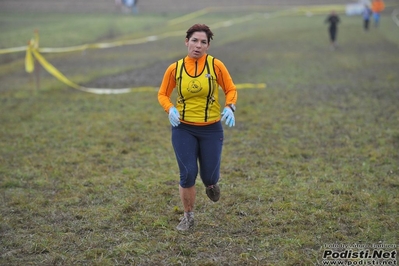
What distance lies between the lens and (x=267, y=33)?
109 ft

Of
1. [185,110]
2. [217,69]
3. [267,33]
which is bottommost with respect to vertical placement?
[267,33]

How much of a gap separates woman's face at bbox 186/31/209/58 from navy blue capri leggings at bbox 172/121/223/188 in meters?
0.80

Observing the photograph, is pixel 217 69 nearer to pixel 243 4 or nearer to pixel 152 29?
pixel 152 29

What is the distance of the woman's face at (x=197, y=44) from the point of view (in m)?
6.16

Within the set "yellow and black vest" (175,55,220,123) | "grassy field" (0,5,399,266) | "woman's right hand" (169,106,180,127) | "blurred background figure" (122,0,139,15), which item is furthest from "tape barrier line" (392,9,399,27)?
"woman's right hand" (169,106,180,127)

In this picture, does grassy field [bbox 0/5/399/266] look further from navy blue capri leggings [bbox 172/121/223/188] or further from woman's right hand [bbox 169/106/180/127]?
woman's right hand [bbox 169/106/180/127]

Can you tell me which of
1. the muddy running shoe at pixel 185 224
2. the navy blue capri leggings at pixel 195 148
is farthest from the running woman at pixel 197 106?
the muddy running shoe at pixel 185 224

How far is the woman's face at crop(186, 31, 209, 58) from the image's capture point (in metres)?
6.16

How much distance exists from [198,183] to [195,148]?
7.02 ft

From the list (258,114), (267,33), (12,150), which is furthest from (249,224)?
(267,33)

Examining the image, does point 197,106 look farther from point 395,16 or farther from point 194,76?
point 395,16

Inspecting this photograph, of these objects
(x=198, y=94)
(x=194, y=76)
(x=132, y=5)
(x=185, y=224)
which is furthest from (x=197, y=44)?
(x=132, y=5)

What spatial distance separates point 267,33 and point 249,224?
27693 mm

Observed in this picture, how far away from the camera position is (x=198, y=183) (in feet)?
27.7
